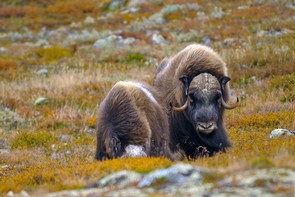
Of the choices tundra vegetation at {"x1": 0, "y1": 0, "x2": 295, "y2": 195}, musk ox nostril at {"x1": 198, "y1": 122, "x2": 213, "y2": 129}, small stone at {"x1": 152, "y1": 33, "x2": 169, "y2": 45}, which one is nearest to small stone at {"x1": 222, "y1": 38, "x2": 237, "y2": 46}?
tundra vegetation at {"x1": 0, "y1": 0, "x2": 295, "y2": 195}

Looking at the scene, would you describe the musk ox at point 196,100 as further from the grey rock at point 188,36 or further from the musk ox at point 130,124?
the grey rock at point 188,36

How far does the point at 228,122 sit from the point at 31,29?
3090 centimetres

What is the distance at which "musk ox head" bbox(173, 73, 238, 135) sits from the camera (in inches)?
281

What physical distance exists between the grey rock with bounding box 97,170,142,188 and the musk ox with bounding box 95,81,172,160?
1.66 metres

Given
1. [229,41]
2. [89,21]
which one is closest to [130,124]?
[229,41]

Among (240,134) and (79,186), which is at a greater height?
(79,186)

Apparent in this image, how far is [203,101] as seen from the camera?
291 inches

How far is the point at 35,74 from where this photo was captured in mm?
21125

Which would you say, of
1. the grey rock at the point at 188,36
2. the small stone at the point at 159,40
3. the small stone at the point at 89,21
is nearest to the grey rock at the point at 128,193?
the grey rock at the point at 188,36

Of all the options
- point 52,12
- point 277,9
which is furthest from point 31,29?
point 277,9

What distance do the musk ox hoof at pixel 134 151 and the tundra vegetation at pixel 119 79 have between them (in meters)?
0.46

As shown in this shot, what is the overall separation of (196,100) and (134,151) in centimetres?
122

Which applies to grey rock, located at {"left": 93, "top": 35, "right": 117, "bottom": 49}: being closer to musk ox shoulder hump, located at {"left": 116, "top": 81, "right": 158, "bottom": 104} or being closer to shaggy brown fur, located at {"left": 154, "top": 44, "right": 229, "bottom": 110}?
shaggy brown fur, located at {"left": 154, "top": 44, "right": 229, "bottom": 110}

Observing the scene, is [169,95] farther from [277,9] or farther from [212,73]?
[277,9]
